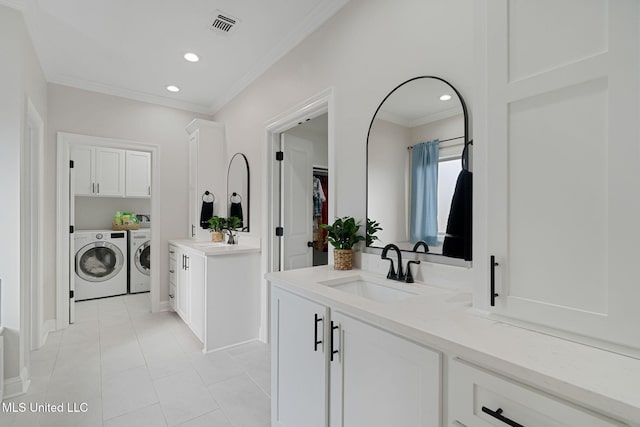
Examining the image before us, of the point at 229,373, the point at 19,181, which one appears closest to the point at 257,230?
the point at 229,373

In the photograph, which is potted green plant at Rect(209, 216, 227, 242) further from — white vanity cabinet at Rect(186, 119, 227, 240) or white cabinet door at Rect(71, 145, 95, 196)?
white cabinet door at Rect(71, 145, 95, 196)

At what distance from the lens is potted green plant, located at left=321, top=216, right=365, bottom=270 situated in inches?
73.9

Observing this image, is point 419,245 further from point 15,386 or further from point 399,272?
point 15,386

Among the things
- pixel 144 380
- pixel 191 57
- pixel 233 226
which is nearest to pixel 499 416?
pixel 144 380

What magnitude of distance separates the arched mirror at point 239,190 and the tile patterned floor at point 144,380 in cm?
135

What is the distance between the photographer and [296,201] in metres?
3.09

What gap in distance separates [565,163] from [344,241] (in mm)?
1220

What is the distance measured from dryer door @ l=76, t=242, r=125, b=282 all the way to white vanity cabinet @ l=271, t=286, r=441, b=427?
4.10 meters

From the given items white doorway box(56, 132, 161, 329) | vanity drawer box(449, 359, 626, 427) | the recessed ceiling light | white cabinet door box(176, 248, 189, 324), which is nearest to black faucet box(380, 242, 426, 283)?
vanity drawer box(449, 359, 626, 427)

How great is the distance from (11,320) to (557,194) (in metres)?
3.18

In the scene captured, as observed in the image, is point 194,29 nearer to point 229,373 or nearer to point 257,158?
point 257,158

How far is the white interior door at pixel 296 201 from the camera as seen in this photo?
3002 millimetres

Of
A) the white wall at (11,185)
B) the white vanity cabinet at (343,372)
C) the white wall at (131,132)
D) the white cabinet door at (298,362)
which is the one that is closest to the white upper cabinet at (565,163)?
the white vanity cabinet at (343,372)

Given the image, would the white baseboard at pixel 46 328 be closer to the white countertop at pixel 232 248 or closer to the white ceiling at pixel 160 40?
the white countertop at pixel 232 248
